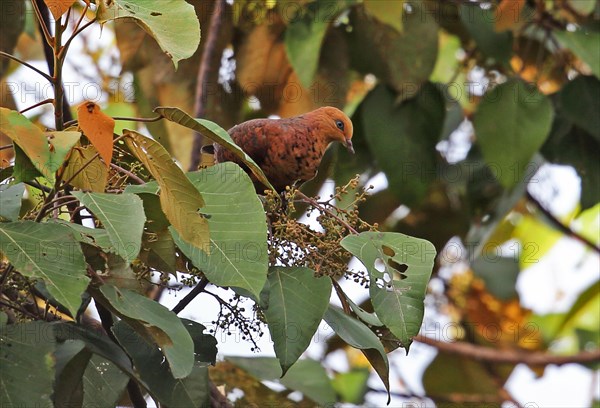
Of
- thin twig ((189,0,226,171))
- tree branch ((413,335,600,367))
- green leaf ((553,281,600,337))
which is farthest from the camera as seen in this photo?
green leaf ((553,281,600,337))

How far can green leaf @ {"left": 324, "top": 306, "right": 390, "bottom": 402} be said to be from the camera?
6.02ft

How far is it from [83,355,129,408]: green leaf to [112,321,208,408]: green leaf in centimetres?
9

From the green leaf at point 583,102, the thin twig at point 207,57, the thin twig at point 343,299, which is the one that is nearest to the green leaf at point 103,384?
the thin twig at point 343,299

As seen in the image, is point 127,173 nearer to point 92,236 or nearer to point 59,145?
point 92,236

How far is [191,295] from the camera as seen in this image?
1928mm

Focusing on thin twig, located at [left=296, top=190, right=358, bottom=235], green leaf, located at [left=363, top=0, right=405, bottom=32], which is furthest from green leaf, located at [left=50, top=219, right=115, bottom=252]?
green leaf, located at [left=363, top=0, right=405, bottom=32]

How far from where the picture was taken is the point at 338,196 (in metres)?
2.06

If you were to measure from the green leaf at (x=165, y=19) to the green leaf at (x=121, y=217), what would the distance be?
0.82 ft

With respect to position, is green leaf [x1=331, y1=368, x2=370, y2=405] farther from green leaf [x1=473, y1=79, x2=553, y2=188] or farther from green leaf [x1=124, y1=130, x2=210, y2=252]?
green leaf [x1=124, y1=130, x2=210, y2=252]

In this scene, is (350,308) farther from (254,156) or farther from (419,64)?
(419,64)

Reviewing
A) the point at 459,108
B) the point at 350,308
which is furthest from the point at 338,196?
the point at 459,108

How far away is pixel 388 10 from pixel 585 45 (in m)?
0.87

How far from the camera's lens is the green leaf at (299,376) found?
3.24 metres

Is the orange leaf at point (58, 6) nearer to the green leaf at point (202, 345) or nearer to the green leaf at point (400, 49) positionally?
the green leaf at point (202, 345)
